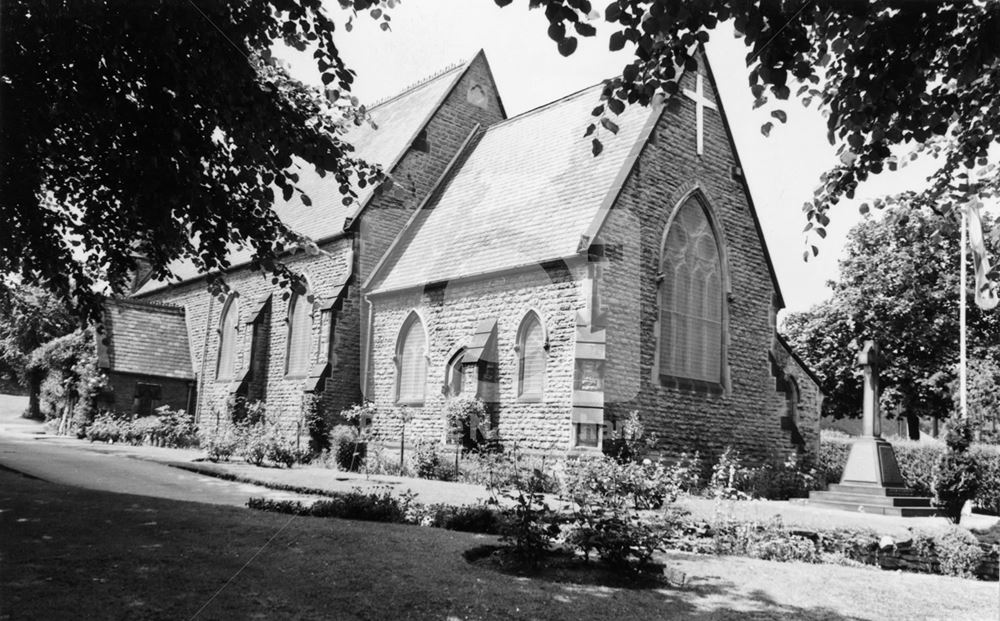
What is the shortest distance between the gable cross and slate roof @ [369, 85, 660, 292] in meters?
1.27

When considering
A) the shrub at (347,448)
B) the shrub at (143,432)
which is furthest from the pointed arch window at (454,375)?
the shrub at (143,432)

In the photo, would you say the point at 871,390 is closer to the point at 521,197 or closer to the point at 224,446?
the point at 521,197

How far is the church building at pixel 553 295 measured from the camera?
56.6ft

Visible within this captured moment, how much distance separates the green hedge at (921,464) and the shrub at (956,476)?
3.39 m

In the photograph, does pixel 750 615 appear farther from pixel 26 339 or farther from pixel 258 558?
pixel 26 339

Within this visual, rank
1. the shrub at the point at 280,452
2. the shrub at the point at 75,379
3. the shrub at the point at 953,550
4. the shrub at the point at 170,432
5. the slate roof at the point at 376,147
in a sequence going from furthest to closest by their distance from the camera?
the shrub at the point at 75,379, the shrub at the point at 170,432, the slate roof at the point at 376,147, the shrub at the point at 280,452, the shrub at the point at 953,550

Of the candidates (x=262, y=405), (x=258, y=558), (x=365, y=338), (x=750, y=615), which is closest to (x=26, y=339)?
(x=262, y=405)

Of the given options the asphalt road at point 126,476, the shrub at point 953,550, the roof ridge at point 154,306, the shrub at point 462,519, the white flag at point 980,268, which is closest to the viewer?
the white flag at point 980,268

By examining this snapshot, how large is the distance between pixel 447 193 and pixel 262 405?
9149mm

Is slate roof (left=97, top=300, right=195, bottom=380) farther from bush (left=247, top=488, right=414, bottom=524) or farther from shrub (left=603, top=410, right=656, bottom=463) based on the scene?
bush (left=247, top=488, right=414, bottom=524)

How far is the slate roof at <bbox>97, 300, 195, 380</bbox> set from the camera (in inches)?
1158

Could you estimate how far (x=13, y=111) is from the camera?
7816 mm

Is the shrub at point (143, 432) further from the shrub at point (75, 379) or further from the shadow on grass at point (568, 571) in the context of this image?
the shadow on grass at point (568, 571)

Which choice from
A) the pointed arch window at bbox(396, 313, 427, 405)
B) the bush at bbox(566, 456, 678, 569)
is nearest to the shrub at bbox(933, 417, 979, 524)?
the bush at bbox(566, 456, 678, 569)
